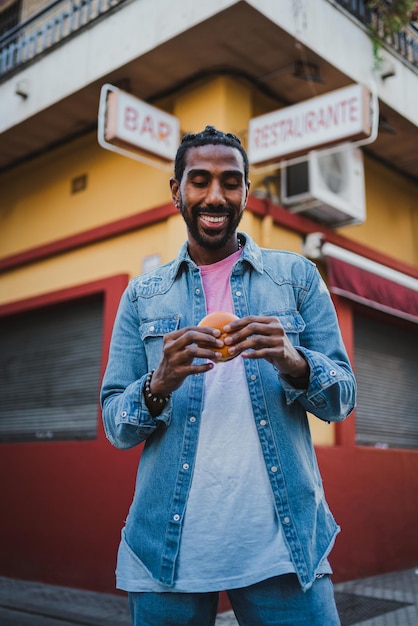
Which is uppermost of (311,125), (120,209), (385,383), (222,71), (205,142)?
(222,71)

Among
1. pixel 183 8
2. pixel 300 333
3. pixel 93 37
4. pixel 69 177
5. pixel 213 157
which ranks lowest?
pixel 300 333

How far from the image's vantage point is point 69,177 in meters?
7.71

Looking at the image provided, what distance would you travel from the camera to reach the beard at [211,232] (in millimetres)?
1780

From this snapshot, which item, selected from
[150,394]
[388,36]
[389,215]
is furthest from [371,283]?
[150,394]

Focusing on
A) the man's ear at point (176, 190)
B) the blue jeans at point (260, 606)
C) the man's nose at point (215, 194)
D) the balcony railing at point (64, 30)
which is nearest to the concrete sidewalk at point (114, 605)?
the blue jeans at point (260, 606)

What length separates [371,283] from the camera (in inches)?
268

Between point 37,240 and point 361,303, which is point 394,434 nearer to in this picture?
point 361,303

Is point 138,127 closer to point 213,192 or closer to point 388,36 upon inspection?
point 388,36

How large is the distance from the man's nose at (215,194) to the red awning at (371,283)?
4660mm

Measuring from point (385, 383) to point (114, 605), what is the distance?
13.9ft

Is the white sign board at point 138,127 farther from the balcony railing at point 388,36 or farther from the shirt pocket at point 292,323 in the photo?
the shirt pocket at point 292,323

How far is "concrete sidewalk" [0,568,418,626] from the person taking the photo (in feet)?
16.0

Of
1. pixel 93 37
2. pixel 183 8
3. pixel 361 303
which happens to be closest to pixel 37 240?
pixel 93 37

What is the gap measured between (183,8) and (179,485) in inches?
206
